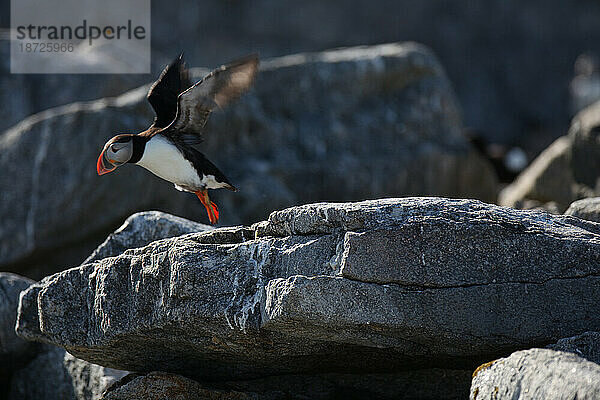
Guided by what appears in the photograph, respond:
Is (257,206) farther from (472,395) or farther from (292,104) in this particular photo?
(472,395)

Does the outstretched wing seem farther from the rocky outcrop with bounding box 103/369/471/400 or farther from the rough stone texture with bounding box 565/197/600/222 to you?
the rough stone texture with bounding box 565/197/600/222

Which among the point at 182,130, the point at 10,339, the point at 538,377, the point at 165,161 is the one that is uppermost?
the point at 182,130

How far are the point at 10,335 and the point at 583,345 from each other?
3.59 m

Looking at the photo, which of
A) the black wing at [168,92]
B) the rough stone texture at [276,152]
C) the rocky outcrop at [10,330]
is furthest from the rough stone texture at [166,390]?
the rough stone texture at [276,152]

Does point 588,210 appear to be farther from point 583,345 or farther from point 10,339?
point 10,339

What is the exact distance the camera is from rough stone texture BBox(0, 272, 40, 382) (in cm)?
525

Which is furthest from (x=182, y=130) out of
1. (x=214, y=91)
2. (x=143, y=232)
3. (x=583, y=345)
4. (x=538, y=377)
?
(x=538, y=377)

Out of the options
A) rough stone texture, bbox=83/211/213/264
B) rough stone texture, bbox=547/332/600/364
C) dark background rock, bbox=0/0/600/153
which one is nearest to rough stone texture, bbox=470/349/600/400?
rough stone texture, bbox=547/332/600/364

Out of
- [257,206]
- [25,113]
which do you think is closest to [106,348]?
[257,206]

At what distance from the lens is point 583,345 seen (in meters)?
3.15

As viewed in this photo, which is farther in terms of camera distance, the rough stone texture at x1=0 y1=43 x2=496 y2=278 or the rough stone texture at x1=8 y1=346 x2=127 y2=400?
the rough stone texture at x1=0 y1=43 x2=496 y2=278

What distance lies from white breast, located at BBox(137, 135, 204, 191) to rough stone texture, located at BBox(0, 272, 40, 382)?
1118 mm

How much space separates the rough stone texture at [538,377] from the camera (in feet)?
8.68

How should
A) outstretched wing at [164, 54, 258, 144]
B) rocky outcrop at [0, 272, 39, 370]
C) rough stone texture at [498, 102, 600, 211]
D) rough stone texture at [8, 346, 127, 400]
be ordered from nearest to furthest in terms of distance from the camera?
1. rough stone texture at [8, 346, 127, 400]
2. outstretched wing at [164, 54, 258, 144]
3. rocky outcrop at [0, 272, 39, 370]
4. rough stone texture at [498, 102, 600, 211]
